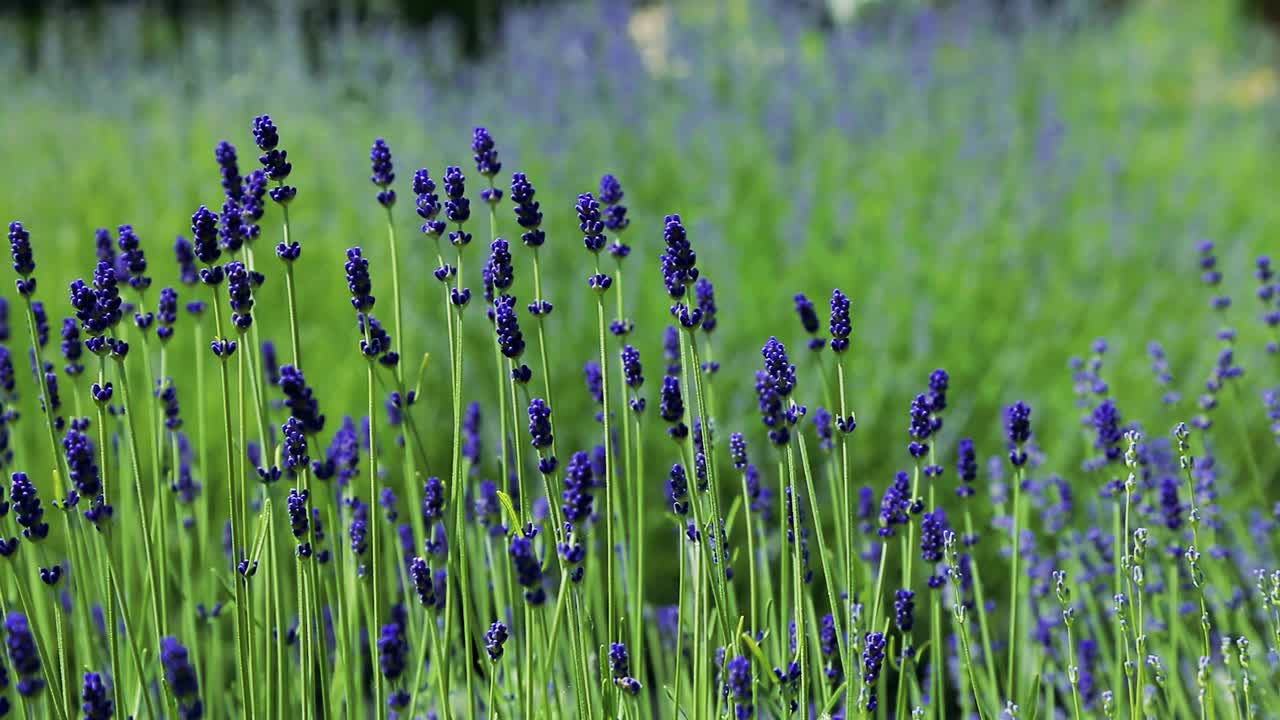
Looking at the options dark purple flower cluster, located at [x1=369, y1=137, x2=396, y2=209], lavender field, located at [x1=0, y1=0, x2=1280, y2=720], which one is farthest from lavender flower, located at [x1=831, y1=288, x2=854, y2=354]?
dark purple flower cluster, located at [x1=369, y1=137, x2=396, y2=209]

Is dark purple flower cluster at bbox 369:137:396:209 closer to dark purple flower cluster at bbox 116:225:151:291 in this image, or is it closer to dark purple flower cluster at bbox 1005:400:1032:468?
dark purple flower cluster at bbox 116:225:151:291

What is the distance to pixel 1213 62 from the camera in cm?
1027

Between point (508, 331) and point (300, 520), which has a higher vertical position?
point (508, 331)

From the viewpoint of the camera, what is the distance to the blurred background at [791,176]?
4383 millimetres

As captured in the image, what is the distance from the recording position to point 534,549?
2.04 meters

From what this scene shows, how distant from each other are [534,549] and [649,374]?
2189mm

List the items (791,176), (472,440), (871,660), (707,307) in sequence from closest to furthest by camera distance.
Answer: (871,660)
(707,307)
(472,440)
(791,176)

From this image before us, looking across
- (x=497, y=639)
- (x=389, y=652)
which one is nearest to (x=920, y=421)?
(x=497, y=639)

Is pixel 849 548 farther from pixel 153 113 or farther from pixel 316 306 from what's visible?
pixel 153 113

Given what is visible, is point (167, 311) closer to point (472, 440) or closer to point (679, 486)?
point (472, 440)

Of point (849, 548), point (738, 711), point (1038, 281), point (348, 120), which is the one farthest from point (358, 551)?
point (348, 120)

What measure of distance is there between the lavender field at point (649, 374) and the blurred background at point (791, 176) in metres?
0.03

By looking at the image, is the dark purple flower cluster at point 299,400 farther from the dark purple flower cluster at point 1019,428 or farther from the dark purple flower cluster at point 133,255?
the dark purple flower cluster at point 1019,428

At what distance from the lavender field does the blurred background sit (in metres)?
0.03
